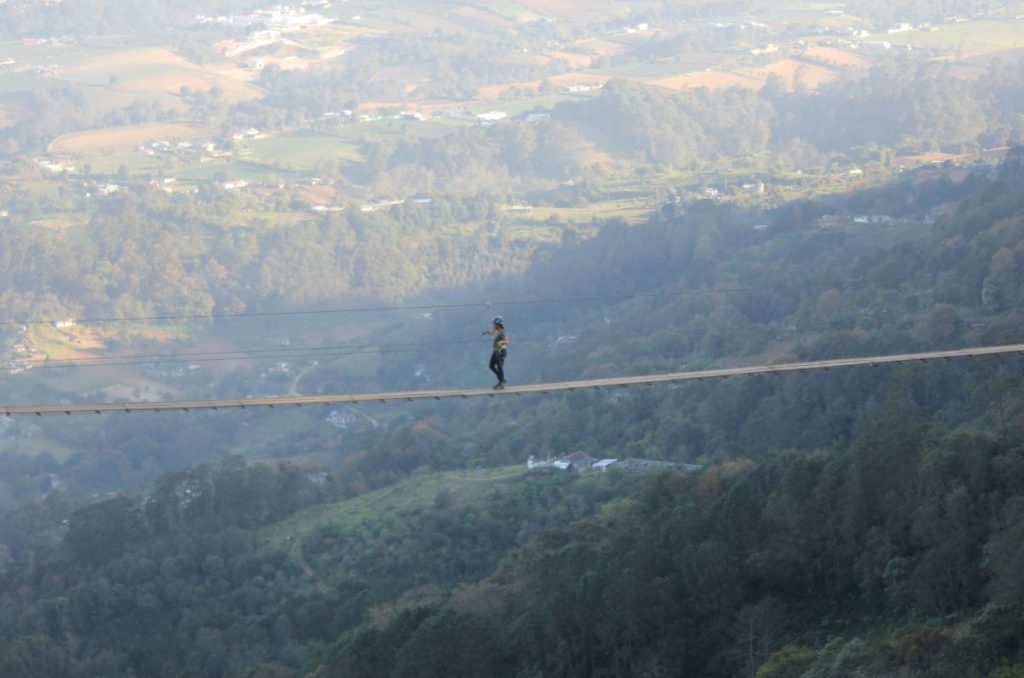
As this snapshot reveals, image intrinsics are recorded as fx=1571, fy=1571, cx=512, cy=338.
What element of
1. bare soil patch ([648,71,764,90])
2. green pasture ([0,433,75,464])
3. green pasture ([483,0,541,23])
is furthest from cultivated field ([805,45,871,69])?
green pasture ([0,433,75,464])

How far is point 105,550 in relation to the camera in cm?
4381

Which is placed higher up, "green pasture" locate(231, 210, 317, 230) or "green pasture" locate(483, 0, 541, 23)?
"green pasture" locate(483, 0, 541, 23)

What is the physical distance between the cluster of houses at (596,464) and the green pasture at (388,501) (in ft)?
2.74

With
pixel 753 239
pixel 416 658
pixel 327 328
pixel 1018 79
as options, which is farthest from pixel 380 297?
pixel 416 658

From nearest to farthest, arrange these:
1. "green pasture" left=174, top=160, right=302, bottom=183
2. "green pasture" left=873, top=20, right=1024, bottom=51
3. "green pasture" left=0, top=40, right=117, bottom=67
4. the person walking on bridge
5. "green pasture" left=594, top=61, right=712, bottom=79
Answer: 1. the person walking on bridge
2. "green pasture" left=174, top=160, right=302, bottom=183
3. "green pasture" left=873, top=20, right=1024, bottom=51
4. "green pasture" left=594, top=61, right=712, bottom=79
5. "green pasture" left=0, top=40, right=117, bottom=67

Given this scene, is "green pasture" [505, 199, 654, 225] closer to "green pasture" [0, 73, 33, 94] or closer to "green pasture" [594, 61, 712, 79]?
"green pasture" [594, 61, 712, 79]

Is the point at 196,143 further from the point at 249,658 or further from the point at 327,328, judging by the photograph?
the point at 249,658

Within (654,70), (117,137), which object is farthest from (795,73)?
(117,137)

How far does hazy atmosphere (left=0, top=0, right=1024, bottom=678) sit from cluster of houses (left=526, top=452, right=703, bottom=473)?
0.65 feet

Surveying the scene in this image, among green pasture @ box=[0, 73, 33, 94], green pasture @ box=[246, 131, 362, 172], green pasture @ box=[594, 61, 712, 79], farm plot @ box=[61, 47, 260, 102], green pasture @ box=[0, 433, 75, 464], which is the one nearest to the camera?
green pasture @ box=[0, 433, 75, 464]

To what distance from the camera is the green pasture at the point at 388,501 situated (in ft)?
134

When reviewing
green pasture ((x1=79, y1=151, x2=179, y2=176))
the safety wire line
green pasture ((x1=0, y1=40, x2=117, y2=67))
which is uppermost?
green pasture ((x1=0, y1=40, x2=117, y2=67))

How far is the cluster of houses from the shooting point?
39.2 meters

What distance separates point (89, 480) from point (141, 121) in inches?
2788
